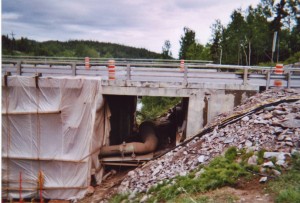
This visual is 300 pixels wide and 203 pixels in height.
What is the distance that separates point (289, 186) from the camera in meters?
6.59

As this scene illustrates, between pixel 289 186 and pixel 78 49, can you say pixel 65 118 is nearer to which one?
pixel 289 186

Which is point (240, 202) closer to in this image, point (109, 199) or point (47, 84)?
point (109, 199)

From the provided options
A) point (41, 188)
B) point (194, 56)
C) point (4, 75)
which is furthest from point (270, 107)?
point (194, 56)

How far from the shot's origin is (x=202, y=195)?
23.3 feet

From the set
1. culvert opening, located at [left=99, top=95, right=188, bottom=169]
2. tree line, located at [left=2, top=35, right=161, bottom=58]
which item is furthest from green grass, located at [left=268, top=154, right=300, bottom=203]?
tree line, located at [left=2, top=35, right=161, bottom=58]

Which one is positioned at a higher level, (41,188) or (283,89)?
(283,89)

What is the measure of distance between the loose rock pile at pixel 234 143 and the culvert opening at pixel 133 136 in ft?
6.50

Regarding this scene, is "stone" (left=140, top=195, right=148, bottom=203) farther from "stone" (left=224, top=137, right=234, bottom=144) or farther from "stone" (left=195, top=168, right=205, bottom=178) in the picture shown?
"stone" (left=224, top=137, right=234, bottom=144)

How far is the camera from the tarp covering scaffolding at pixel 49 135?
464 inches

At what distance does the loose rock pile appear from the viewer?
870cm

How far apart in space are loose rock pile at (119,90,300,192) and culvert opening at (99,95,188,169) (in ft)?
6.50

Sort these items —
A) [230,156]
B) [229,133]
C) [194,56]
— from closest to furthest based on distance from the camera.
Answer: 1. [230,156]
2. [229,133]
3. [194,56]

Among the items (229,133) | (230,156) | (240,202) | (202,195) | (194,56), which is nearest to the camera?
(240,202)

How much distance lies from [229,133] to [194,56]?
33288mm
